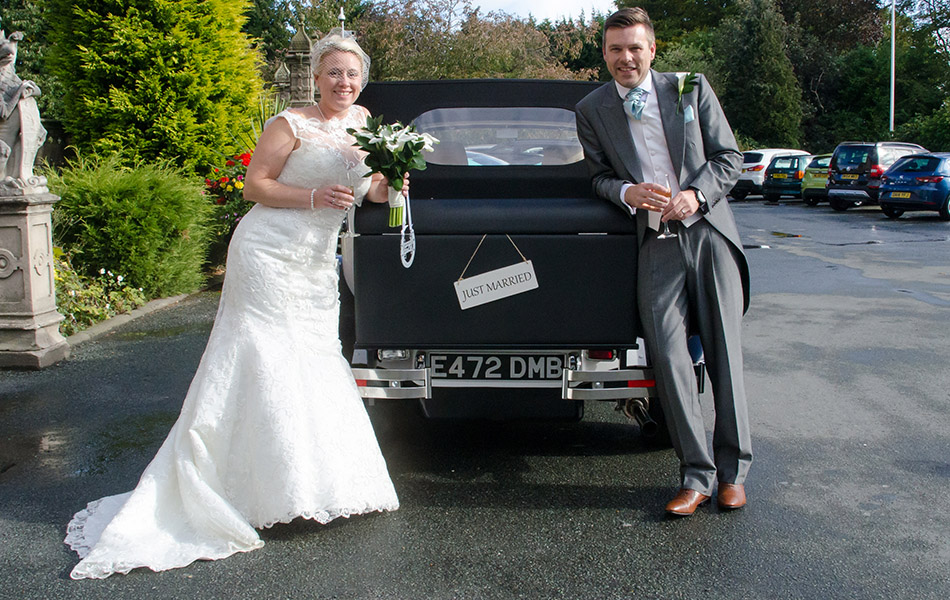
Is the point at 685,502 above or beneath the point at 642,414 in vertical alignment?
beneath

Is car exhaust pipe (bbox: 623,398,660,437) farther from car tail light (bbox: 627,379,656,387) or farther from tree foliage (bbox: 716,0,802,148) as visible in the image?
tree foliage (bbox: 716,0,802,148)

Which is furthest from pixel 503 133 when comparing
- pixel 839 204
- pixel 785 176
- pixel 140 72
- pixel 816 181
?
pixel 785 176

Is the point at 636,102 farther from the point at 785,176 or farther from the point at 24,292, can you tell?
the point at 785,176

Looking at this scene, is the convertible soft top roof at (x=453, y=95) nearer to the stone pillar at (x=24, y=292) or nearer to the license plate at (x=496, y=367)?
the license plate at (x=496, y=367)

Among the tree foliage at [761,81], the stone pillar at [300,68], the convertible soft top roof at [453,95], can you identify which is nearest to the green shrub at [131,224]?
the convertible soft top roof at [453,95]

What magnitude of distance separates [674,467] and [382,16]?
25.9m

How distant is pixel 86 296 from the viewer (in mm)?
8719

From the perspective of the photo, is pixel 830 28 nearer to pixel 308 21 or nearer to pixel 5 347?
pixel 308 21

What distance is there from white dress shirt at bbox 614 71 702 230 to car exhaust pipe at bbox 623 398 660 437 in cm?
128

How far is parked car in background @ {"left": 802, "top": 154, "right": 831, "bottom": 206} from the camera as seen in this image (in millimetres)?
24997

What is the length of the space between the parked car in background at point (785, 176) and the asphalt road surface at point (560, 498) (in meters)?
21.1

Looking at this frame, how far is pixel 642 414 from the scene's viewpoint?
485 centimetres

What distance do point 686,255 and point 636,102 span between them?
744mm

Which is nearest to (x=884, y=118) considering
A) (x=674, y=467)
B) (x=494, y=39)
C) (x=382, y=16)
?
(x=494, y=39)
